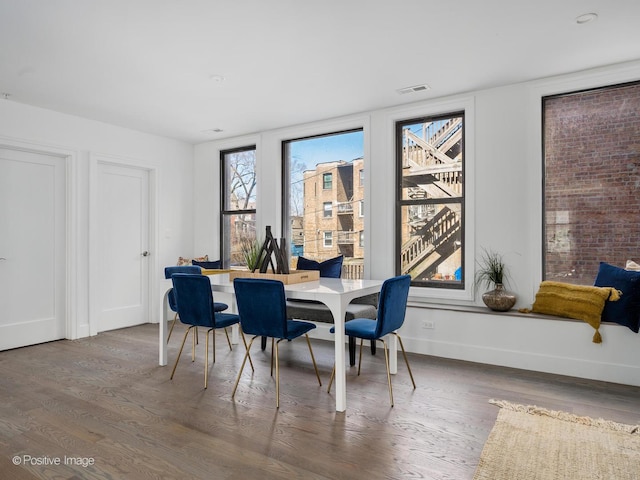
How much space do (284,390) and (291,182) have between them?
316cm

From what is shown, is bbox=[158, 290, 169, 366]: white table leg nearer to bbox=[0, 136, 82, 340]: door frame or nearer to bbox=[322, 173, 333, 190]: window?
bbox=[0, 136, 82, 340]: door frame

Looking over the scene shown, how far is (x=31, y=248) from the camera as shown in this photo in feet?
15.6

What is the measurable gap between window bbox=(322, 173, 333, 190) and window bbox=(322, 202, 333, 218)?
0.21 metres

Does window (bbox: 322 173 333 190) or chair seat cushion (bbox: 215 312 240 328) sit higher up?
window (bbox: 322 173 333 190)

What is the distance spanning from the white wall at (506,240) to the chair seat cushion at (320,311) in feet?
1.67

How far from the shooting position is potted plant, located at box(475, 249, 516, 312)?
13.0ft

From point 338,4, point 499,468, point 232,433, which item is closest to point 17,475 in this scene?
point 232,433

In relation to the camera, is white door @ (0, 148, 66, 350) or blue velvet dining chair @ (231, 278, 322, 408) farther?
white door @ (0, 148, 66, 350)

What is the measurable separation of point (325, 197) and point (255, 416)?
3.18 metres

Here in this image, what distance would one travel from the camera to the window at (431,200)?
451 centimetres

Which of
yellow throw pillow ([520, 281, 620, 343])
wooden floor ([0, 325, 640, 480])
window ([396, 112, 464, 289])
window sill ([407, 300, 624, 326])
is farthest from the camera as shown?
window ([396, 112, 464, 289])

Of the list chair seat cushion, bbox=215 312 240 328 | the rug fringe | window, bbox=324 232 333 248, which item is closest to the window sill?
the rug fringe

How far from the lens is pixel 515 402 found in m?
2.98

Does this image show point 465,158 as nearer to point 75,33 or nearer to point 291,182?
point 291,182
